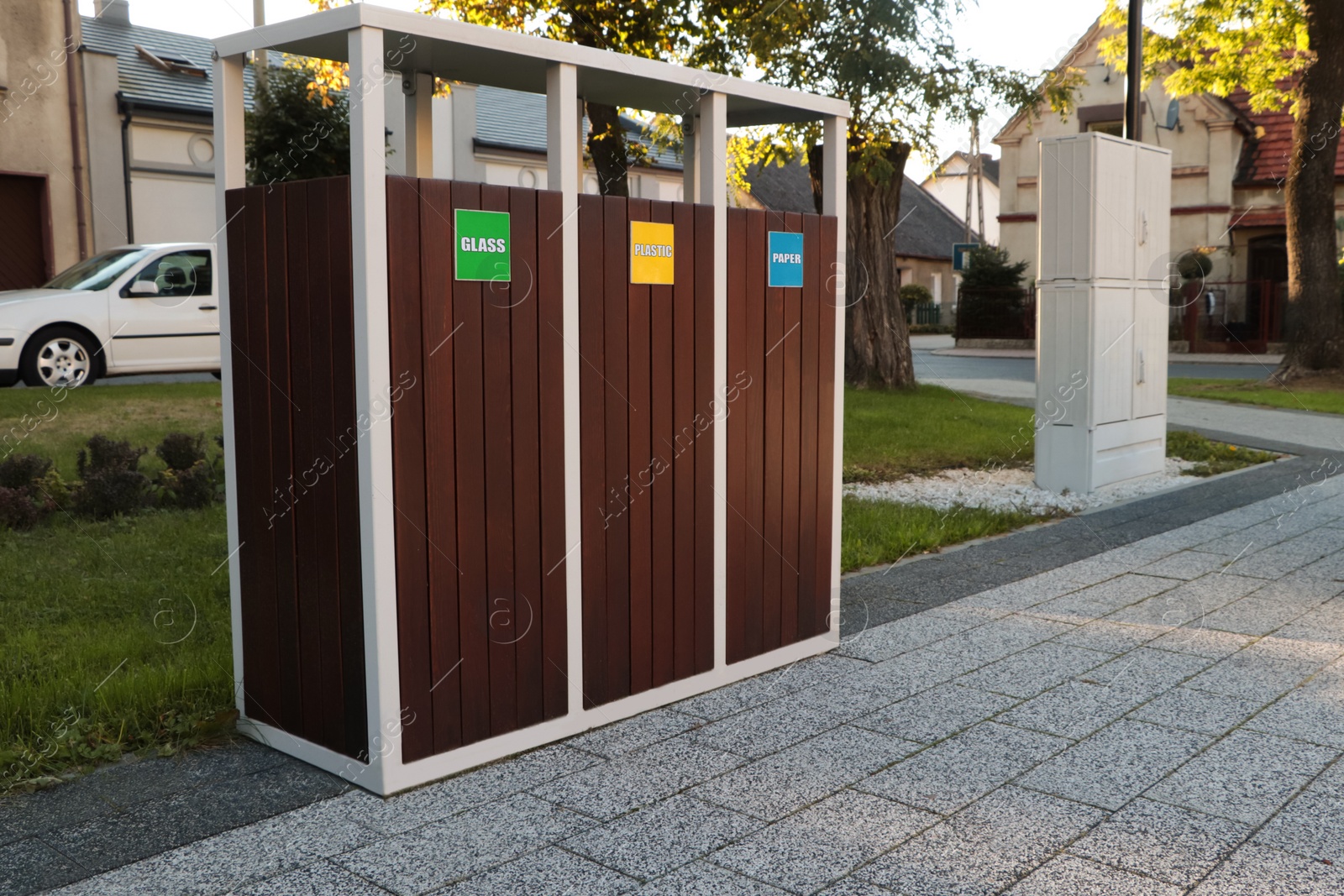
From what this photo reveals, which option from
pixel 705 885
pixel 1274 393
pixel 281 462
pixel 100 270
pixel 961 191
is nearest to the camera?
pixel 705 885

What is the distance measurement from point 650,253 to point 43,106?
19.7 meters

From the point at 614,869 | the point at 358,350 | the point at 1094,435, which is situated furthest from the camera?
the point at 1094,435

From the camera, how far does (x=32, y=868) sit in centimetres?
298

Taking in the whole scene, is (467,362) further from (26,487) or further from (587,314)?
(26,487)

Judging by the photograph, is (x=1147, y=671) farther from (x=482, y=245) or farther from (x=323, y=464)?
(x=323, y=464)

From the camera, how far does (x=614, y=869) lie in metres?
2.97

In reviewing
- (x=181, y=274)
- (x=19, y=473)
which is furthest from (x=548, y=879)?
(x=181, y=274)

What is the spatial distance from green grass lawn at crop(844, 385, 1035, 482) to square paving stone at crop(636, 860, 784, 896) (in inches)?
275

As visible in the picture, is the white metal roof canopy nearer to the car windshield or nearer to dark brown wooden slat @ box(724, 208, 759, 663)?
dark brown wooden slat @ box(724, 208, 759, 663)

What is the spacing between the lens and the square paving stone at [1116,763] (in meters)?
3.48

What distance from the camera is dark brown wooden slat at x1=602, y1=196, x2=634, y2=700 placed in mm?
4000

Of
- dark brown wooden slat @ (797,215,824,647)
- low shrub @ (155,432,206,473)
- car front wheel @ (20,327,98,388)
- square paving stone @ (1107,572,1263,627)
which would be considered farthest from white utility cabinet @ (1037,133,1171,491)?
car front wheel @ (20,327,98,388)

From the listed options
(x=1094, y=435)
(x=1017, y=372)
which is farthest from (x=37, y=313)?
(x=1017, y=372)

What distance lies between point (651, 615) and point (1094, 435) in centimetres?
578
